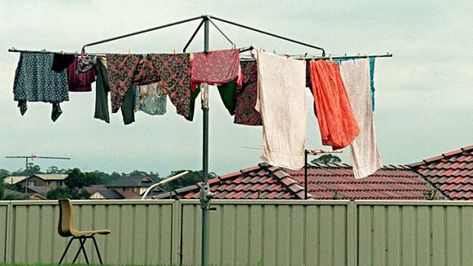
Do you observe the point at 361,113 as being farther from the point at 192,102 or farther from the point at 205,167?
the point at 205,167

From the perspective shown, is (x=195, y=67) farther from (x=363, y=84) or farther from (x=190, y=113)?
(x=363, y=84)

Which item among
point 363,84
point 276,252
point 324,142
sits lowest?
point 276,252

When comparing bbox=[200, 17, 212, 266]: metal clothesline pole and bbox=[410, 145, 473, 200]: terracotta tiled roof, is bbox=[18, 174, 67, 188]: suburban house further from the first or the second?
bbox=[200, 17, 212, 266]: metal clothesline pole

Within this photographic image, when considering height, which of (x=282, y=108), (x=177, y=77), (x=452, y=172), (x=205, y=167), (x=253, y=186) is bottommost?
(x=253, y=186)

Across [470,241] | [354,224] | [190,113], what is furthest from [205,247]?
[470,241]

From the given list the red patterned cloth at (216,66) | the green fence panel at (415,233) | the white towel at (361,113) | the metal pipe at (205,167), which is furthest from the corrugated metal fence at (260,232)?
the red patterned cloth at (216,66)

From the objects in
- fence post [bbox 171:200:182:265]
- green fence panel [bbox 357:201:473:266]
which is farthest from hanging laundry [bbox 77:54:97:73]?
green fence panel [bbox 357:201:473:266]

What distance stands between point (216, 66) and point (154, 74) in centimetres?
92

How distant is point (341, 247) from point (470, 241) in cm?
156

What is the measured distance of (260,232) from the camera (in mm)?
12398

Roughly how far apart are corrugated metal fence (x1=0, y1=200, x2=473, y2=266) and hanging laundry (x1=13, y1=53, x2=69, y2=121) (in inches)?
69.4

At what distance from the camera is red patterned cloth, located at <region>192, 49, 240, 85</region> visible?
10.7m

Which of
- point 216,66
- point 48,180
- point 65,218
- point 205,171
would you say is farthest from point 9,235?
point 48,180

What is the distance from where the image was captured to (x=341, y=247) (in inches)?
480
